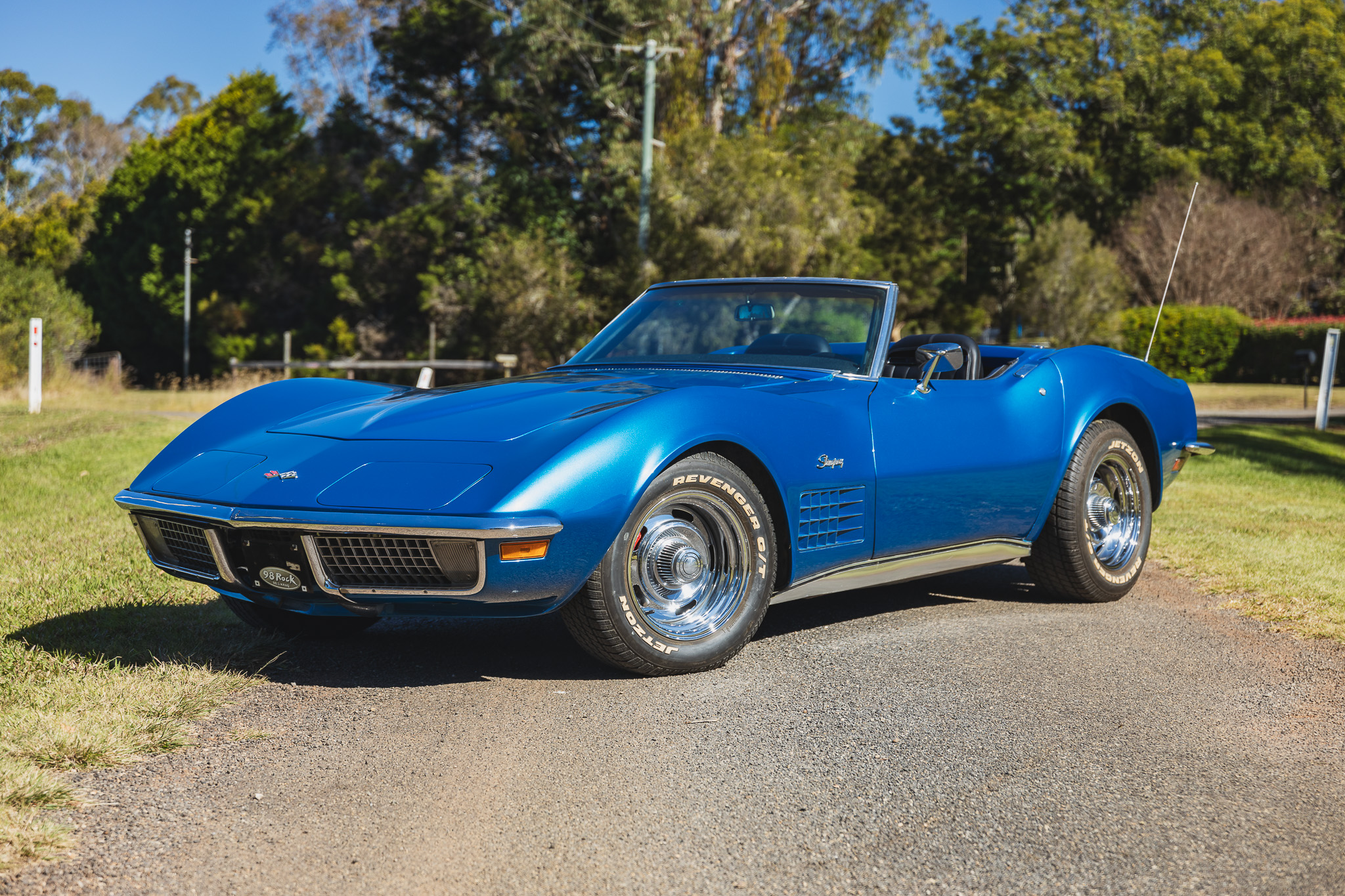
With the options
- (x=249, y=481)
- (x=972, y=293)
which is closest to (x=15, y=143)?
(x=972, y=293)

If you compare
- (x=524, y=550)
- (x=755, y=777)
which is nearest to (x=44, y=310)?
(x=524, y=550)

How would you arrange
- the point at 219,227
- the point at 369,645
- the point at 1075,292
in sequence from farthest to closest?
the point at 219,227 < the point at 1075,292 < the point at 369,645

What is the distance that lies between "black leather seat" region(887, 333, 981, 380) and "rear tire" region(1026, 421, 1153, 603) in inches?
23.1

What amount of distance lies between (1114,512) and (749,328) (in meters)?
1.89

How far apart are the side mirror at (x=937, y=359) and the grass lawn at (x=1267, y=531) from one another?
66.2 inches

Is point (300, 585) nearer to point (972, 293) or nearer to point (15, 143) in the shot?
point (972, 293)

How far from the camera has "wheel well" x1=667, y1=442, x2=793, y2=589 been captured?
3.75 m

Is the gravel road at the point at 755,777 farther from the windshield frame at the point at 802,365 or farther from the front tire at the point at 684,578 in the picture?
the windshield frame at the point at 802,365

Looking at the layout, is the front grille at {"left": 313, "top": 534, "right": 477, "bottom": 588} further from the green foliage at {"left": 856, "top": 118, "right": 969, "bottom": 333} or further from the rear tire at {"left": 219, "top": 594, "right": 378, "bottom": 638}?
the green foliage at {"left": 856, "top": 118, "right": 969, "bottom": 333}

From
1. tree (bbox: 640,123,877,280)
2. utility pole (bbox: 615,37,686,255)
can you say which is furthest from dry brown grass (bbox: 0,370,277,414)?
tree (bbox: 640,123,877,280)

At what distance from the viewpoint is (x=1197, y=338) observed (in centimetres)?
3062

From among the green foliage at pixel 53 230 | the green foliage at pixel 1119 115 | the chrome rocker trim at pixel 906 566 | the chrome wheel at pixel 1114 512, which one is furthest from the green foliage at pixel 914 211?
the chrome rocker trim at pixel 906 566

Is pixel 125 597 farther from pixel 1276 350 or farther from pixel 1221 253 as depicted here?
pixel 1221 253

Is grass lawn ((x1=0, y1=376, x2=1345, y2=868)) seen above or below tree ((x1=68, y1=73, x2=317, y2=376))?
below
